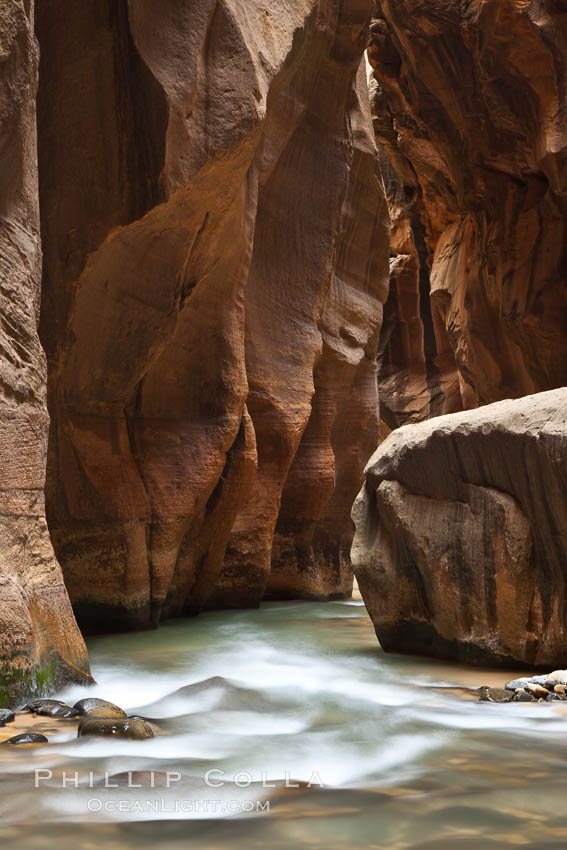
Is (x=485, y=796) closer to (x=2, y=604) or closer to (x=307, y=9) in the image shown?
(x=2, y=604)

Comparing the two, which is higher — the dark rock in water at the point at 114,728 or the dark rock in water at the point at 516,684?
the dark rock in water at the point at 114,728

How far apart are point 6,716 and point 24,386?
1659 millimetres

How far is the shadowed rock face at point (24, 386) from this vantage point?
14.5 ft

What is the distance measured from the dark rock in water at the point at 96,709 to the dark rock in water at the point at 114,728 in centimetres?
26

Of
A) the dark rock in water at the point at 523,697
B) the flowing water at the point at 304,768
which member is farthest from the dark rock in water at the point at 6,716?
the dark rock in water at the point at 523,697

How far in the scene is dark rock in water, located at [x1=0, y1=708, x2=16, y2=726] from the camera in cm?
375

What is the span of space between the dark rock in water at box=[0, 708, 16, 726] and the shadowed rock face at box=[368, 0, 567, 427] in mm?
11385

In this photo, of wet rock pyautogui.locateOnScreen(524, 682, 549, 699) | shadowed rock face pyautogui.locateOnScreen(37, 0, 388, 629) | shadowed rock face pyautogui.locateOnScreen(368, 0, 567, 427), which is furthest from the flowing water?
shadowed rock face pyautogui.locateOnScreen(368, 0, 567, 427)

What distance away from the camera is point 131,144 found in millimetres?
6379

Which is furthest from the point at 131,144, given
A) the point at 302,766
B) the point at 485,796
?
the point at 485,796

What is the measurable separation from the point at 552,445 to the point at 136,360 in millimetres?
3981

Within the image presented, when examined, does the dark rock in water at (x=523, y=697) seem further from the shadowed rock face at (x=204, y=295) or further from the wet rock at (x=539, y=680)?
the shadowed rock face at (x=204, y=295)

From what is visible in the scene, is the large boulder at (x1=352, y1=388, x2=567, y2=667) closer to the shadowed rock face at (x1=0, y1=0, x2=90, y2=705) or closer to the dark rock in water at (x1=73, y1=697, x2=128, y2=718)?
the shadowed rock face at (x1=0, y1=0, x2=90, y2=705)

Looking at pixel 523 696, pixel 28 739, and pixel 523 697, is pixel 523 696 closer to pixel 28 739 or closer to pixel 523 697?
pixel 523 697
